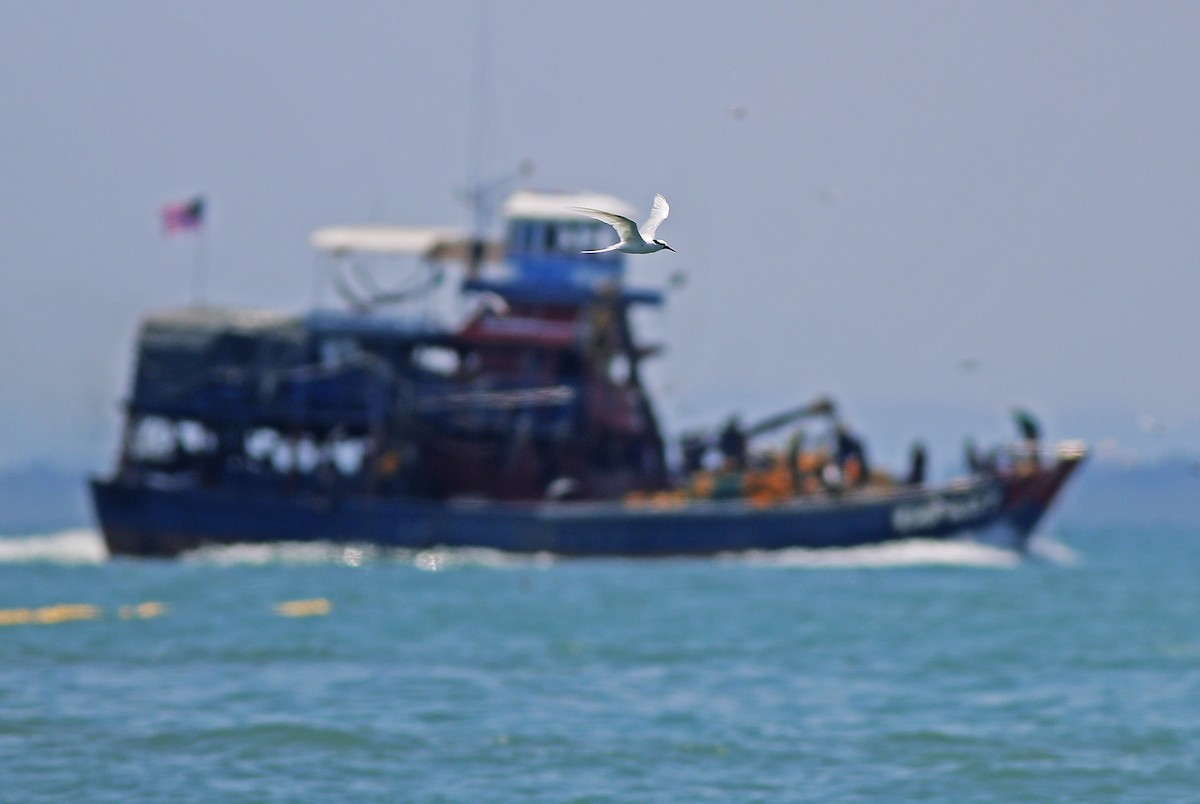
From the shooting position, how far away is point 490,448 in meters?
52.9

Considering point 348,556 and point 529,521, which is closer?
point 529,521

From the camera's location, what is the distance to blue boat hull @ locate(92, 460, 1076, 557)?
166 feet

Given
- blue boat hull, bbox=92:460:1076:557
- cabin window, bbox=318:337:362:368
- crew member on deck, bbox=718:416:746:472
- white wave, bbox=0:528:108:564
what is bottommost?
white wave, bbox=0:528:108:564

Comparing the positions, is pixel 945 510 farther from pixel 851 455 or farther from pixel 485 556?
pixel 485 556

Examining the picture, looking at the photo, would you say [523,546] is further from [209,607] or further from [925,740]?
[925,740]

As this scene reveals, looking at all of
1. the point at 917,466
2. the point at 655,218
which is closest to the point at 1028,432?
the point at 917,466

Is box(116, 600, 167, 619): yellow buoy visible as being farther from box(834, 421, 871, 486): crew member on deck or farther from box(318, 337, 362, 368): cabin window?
box(834, 421, 871, 486): crew member on deck

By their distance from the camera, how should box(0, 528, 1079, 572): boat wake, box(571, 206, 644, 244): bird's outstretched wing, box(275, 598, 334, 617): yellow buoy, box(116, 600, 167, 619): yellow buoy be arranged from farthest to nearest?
1. box(0, 528, 1079, 572): boat wake
2. box(275, 598, 334, 617): yellow buoy
3. box(116, 600, 167, 619): yellow buoy
4. box(571, 206, 644, 244): bird's outstretched wing

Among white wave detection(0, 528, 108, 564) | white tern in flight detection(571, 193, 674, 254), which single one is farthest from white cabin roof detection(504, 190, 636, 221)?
white tern in flight detection(571, 193, 674, 254)

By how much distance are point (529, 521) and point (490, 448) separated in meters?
3.02

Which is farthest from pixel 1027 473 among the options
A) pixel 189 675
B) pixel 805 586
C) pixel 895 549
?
pixel 189 675

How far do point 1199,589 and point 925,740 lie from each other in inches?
1328

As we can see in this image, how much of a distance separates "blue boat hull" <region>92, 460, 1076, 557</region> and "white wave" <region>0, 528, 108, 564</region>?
255cm

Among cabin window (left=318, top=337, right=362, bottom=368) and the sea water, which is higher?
cabin window (left=318, top=337, right=362, bottom=368)
